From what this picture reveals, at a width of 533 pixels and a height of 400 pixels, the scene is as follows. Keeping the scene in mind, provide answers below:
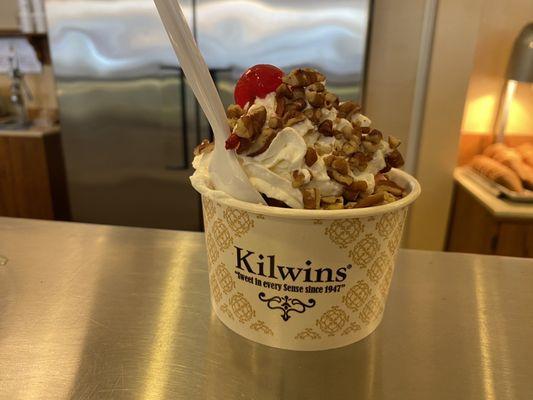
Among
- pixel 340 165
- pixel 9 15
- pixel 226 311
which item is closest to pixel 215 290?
pixel 226 311

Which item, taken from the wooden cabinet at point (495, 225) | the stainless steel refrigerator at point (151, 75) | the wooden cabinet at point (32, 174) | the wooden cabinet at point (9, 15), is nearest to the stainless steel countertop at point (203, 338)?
the wooden cabinet at point (495, 225)

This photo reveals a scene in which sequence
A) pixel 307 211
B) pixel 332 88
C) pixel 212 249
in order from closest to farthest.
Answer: pixel 307 211, pixel 212 249, pixel 332 88

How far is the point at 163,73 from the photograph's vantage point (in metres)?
1.89

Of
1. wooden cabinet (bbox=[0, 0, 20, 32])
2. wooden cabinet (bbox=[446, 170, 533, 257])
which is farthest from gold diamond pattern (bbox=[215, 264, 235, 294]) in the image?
wooden cabinet (bbox=[0, 0, 20, 32])

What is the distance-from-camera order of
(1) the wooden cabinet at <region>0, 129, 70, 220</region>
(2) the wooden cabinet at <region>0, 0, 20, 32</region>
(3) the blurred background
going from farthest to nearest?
(2) the wooden cabinet at <region>0, 0, 20, 32</region>
(1) the wooden cabinet at <region>0, 129, 70, 220</region>
(3) the blurred background

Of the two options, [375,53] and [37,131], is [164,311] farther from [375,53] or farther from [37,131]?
[37,131]

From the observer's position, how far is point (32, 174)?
7.20 feet

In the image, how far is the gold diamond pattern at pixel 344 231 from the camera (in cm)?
45

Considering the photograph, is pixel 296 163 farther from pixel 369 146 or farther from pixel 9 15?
pixel 9 15

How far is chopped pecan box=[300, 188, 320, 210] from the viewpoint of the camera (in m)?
0.46

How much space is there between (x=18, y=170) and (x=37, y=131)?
23cm

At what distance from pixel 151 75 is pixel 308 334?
166cm

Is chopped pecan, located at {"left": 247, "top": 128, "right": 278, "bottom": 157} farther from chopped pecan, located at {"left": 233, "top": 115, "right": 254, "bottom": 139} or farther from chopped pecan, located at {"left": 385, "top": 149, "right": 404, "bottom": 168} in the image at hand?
chopped pecan, located at {"left": 385, "top": 149, "right": 404, "bottom": 168}

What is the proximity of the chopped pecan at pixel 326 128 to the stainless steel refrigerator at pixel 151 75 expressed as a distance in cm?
138
